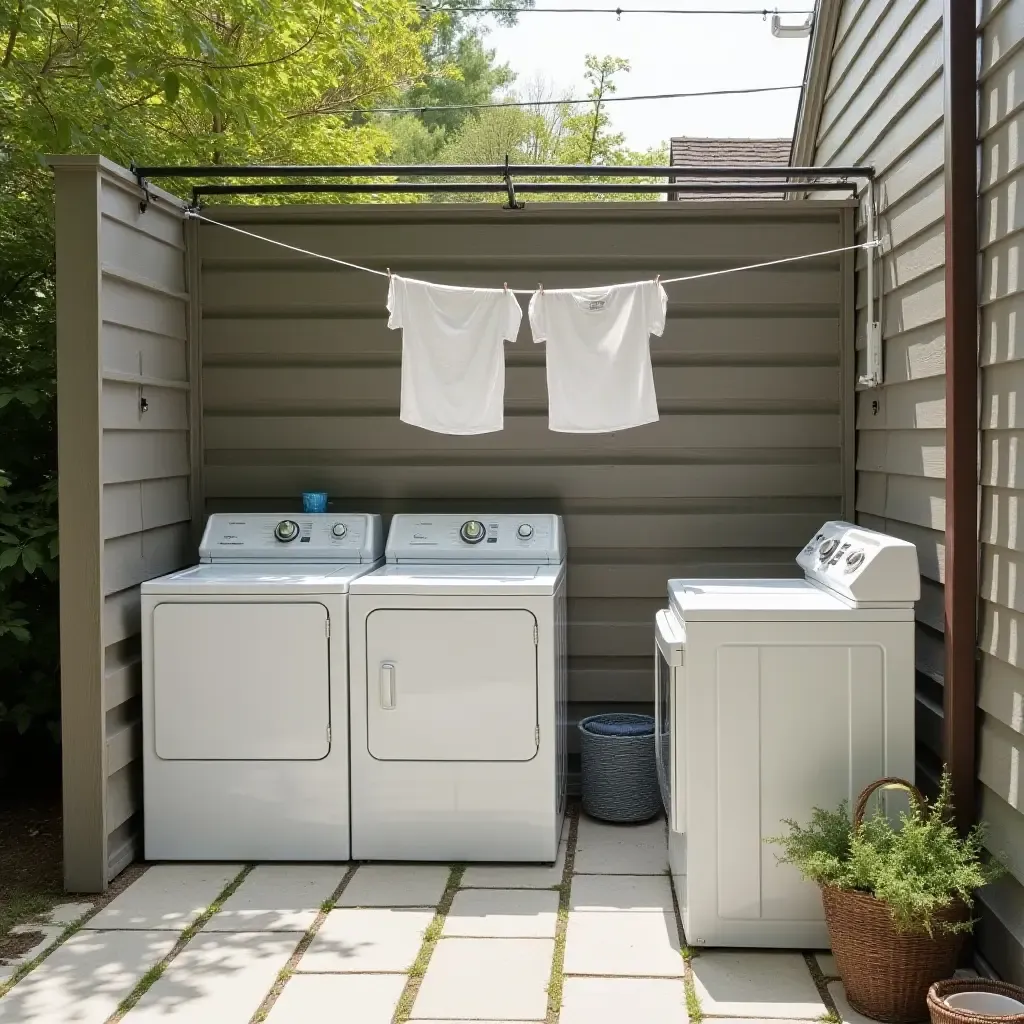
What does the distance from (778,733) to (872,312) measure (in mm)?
1733

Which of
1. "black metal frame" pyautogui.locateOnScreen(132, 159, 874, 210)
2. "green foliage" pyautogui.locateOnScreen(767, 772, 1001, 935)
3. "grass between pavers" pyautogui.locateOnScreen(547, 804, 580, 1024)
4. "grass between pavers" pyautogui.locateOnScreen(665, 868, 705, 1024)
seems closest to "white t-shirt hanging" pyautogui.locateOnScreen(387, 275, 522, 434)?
"black metal frame" pyautogui.locateOnScreen(132, 159, 874, 210)

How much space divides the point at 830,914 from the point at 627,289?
2.20 m

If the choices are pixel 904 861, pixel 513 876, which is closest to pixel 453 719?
pixel 513 876

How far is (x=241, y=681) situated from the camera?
3.85 meters

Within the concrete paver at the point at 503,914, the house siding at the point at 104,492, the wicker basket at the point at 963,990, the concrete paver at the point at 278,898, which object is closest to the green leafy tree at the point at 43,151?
the house siding at the point at 104,492

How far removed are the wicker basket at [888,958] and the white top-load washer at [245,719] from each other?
1.77 meters

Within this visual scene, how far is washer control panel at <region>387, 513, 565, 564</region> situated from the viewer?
14.2 ft

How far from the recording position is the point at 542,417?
4598 millimetres

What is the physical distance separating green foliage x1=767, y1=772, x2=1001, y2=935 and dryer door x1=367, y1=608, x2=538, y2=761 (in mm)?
1094

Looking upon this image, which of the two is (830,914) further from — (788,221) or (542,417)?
(788,221)

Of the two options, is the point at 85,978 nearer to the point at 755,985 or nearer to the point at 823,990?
the point at 755,985

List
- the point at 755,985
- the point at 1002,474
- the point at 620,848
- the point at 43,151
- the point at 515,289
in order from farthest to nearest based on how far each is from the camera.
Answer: the point at 43,151
the point at 515,289
the point at 620,848
the point at 755,985
the point at 1002,474

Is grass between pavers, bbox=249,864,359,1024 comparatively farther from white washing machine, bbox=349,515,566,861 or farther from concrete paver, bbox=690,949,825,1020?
concrete paver, bbox=690,949,825,1020

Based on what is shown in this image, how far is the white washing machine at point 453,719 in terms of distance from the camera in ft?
12.5
